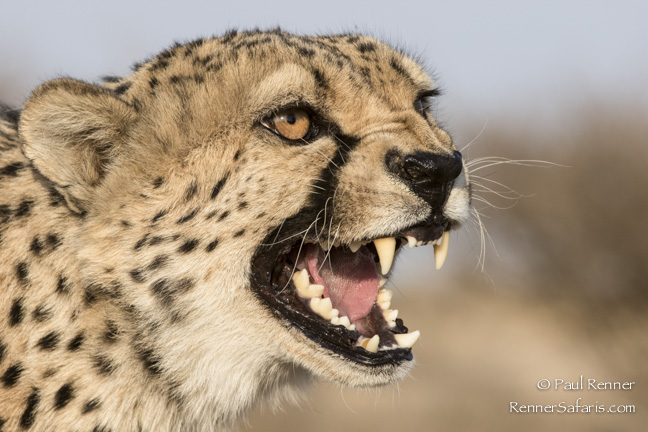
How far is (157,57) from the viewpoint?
295cm

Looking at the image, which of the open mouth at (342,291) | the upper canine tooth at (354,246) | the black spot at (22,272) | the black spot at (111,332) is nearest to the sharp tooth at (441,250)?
the open mouth at (342,291)

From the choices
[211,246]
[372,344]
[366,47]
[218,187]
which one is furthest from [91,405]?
[366,47]

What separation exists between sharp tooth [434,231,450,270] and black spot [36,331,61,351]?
3.88ft

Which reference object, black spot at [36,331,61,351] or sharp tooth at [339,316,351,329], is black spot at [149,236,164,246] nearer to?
black spot at [36,331,61,351]

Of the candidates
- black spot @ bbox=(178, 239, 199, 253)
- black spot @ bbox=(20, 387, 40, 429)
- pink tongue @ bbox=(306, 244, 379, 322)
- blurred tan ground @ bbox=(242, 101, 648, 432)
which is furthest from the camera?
blurred tan ground @ bbox=(242, 101, 648, 432)

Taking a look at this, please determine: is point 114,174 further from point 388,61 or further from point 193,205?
point 388,61

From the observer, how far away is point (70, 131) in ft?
8.31

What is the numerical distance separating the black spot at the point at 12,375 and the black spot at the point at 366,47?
5.02 feet

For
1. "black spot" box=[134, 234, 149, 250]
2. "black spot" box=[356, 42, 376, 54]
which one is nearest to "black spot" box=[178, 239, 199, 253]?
"black spot" box=[134, 234, 149, 250]

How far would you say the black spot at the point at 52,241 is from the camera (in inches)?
98.6

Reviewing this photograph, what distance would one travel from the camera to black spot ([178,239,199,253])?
2496mm

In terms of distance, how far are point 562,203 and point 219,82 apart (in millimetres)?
7433

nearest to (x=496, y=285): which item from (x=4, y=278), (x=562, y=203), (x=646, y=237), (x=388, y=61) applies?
(x=562, y=203)

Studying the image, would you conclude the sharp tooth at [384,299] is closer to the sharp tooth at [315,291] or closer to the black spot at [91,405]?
the sharp tooth at [315,291]
